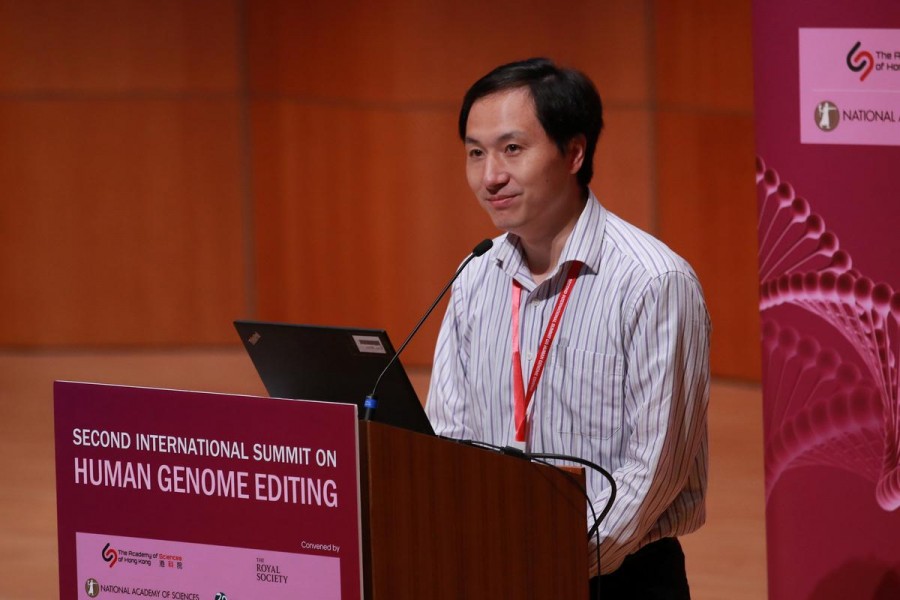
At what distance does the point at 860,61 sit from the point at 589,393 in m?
0.93

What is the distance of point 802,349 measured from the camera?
248 cm

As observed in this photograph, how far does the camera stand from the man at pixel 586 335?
1.83 m

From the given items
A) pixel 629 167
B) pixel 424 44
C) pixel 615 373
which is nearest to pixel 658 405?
pixel 615 373

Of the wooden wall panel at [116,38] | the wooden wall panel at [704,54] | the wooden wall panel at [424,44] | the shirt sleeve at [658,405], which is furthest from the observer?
the wooden wall panel at [116,38]

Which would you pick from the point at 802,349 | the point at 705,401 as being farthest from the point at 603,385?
the point at 802,349

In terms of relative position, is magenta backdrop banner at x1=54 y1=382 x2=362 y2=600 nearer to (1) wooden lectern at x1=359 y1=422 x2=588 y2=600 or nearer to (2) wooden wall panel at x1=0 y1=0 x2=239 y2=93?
(1) wooden lectern at x1=359 y1=422 x2=588 y2=600

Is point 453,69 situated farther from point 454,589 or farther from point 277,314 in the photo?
point 454,589

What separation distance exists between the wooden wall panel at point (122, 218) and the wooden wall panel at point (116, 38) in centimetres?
17

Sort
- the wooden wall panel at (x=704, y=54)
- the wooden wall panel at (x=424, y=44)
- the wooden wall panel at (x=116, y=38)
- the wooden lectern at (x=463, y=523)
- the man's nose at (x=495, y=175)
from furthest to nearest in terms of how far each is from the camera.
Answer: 1. the wooden wall panel at (x=116, y=38)
2. the wooden wall panel at (x=424, y=44)
3. the wooden wall panel at (x=704, y=54)
4. the man's nose at (x=495, y=175)
5. the wooden lectern at (x=463, y=523)

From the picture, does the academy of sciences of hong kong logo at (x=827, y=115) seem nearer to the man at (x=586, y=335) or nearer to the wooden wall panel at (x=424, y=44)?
the man at (x=586, y=335)

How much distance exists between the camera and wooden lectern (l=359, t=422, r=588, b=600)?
1.52 metres

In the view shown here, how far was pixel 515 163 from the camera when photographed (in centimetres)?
192

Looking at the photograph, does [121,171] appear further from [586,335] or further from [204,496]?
[204,496]

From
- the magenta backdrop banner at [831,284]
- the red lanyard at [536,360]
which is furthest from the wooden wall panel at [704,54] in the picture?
the red lanyard at [536,360]
